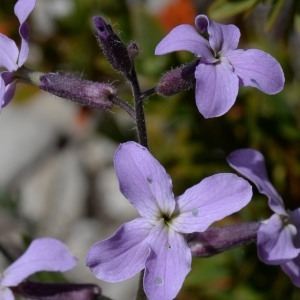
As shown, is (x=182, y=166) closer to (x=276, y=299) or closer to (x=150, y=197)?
(x=276, y=299)

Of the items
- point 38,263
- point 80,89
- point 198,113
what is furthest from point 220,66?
point 198,113

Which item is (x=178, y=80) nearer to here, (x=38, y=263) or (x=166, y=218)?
(x=166, y=218)

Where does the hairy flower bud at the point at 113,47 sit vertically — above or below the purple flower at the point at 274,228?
above

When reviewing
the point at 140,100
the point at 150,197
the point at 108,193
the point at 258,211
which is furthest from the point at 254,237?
the point at 108,193

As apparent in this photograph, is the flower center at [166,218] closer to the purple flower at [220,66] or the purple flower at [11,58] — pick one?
the purple flower at [220,66]

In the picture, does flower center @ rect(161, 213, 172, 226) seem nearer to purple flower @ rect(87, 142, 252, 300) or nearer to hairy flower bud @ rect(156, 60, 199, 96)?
purple flower @ rect(87, 142, 252, 300)

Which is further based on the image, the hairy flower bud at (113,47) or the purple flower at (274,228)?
the purple flower at (274,228)

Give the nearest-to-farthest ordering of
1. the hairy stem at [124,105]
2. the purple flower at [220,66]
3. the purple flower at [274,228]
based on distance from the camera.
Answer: the purple flower at [220,66]
the hairy stem at [124,105]
the purple flower at [274,228]

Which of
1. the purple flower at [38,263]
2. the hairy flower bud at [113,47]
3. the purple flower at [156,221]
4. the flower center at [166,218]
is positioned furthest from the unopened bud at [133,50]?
the purple flower at [38,263]
